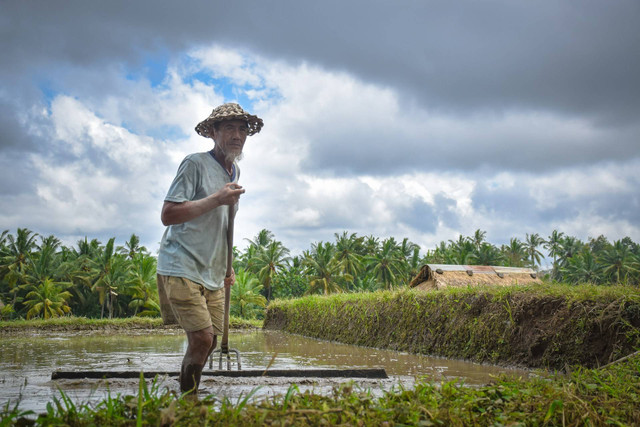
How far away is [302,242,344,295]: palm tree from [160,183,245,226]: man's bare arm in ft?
135

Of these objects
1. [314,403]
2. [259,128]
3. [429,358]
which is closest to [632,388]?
[314,403]

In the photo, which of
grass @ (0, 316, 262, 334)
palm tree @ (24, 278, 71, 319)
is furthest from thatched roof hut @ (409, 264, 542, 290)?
palm tree @ (24, 278, 71, 319)

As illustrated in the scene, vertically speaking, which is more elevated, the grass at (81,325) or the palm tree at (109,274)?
the palm tree at (109,274)

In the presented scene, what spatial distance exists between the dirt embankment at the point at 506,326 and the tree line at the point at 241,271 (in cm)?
2626

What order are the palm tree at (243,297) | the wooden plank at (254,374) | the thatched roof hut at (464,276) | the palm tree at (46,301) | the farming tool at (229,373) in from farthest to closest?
the palm tree at (243,297)
the palm tree at (46,301)
the thatched roof hut at (464,276)
the wooden plank at (254,374)
the farming tool at (229,373)

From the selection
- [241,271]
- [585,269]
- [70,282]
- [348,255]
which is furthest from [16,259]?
[585,269]

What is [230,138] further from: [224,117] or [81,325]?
[81,325]

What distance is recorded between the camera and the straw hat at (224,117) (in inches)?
147

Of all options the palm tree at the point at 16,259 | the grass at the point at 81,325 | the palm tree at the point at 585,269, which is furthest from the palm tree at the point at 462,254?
the palm tree at the point at 16,259

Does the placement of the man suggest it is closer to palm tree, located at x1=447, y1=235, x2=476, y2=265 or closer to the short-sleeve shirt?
the short-sleeve shirt

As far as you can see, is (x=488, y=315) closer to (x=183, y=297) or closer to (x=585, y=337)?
(x=585, y=337)

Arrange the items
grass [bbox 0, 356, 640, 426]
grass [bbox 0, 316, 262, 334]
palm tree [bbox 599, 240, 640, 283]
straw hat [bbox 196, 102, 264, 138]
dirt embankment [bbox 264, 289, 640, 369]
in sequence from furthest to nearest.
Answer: palm tree [bbox 599, 240, 640, 283] → grass [bbox 0, 316, 262, 334] → dirt embankment [bbox 264, 289, 640, 369] → straw hat [bbox 196, 102, 264, 138] → grass [bbox 0, 356, 640, 426]

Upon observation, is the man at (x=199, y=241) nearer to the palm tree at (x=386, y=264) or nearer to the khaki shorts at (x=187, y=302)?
the khaki shorts at (x=187, y=302)

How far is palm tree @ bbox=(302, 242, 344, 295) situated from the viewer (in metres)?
44.5
